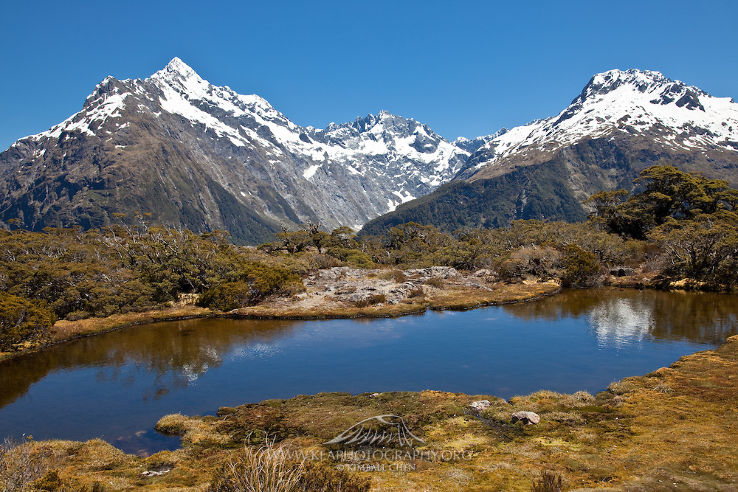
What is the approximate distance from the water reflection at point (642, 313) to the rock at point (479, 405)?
2310 cm

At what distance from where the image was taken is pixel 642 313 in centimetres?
5672

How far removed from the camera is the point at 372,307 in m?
66.3

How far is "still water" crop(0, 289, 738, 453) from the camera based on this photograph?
33.2 m

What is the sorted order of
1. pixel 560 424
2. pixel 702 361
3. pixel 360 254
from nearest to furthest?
pixel 560 424 < pixel 702 361 < pixel 360 254

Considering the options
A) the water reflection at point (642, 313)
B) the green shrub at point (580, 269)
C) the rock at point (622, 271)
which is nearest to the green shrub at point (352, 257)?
the green shrub at point (580, 269)

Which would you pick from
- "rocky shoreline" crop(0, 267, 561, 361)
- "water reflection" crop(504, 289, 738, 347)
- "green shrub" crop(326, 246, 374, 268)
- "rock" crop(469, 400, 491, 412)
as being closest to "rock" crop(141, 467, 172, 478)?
"rock" crop(469, 400, 491, 412)

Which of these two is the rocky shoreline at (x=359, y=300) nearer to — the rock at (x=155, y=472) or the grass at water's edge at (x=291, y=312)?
the grass at water's edge at (x=291, y=312)

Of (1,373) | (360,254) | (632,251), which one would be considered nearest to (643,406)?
(1,373)

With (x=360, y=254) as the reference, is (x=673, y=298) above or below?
below

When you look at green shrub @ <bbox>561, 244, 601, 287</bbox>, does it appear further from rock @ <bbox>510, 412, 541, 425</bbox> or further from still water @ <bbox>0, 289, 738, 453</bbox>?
rock @ <bbox>510, 412, 541, 425</bbox>

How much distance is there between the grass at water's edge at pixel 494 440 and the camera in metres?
17.5

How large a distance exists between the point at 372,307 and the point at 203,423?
131 feet

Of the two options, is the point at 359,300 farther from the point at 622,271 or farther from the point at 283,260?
the point at 622,271

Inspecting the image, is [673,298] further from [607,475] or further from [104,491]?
[104,491]
